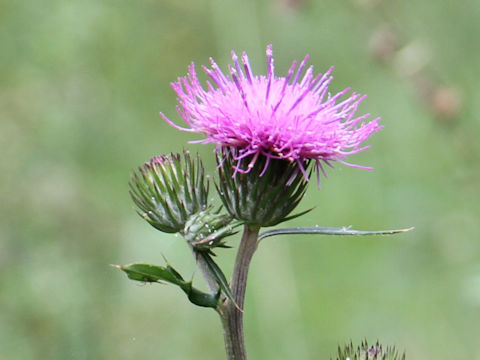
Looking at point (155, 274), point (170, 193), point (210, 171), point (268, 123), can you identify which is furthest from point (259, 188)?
point (210, 171)

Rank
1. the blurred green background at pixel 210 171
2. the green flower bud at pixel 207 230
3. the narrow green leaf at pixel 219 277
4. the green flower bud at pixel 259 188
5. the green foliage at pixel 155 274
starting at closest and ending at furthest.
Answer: the green foliage at pixel 155 274, the narrow green leaf at pixel 219 277, the green flower bud at pixel 207 230, the green flower bud at pixel 259 188, the blurred green background at pixel 210 171

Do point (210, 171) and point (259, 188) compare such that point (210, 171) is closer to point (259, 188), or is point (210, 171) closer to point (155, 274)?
point (259, 188)

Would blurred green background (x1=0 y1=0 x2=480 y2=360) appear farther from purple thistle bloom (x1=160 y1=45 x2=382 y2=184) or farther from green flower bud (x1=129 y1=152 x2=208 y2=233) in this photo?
green flower bud (x1=129 y1=152 x2=208 y2=233)

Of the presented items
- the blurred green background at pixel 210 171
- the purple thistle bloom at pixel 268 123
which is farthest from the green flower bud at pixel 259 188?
the blurred green background at pixel 210 171

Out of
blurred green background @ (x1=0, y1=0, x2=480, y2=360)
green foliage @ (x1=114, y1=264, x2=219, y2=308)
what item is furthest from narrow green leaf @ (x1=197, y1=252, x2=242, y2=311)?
blurred green background @ (x1=0, y1=0, x2=480, y2=360)

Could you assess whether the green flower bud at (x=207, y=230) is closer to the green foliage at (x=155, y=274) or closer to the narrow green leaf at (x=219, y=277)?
the narrow green leaf at (x=219, y=277)

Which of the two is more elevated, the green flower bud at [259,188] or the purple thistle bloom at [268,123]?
the purple thistle bloom at [268,123]
